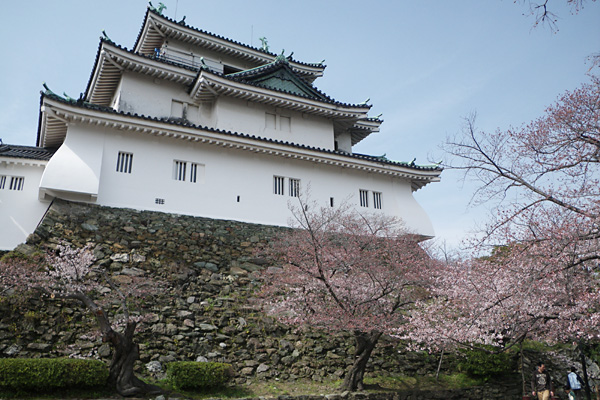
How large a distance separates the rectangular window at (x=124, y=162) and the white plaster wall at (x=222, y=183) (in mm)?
157

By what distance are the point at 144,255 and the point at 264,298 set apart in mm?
4142

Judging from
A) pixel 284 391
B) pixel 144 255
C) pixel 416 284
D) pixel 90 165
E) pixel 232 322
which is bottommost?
pixel 284 391

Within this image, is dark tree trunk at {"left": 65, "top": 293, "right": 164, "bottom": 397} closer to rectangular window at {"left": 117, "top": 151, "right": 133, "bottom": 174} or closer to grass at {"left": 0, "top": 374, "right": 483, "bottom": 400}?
grass at {"left": 0, "top": 374, "right": 483, "bottom": 400}

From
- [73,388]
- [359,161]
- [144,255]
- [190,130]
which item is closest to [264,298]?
[144,255]

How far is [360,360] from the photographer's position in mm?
11273

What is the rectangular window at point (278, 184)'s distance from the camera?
18.4 m

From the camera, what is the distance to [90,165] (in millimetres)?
15289

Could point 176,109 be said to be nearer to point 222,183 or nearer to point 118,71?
point 118,71

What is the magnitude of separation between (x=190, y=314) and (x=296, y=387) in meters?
3.58

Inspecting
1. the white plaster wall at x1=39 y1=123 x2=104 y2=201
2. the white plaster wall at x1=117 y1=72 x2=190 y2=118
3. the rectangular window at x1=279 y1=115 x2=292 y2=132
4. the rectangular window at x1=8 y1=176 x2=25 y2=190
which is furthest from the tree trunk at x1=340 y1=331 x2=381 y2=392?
the white plaster wall at x1=117 y1=72 x2=190 y2=118

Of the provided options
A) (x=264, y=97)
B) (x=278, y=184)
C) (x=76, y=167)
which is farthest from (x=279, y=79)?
→ (x=76, y=167)

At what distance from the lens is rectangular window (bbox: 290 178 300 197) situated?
61.1 ft

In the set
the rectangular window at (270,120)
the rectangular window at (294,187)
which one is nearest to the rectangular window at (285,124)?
the rectangular window at (270,120)

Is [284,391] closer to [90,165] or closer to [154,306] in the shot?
[154,306]
